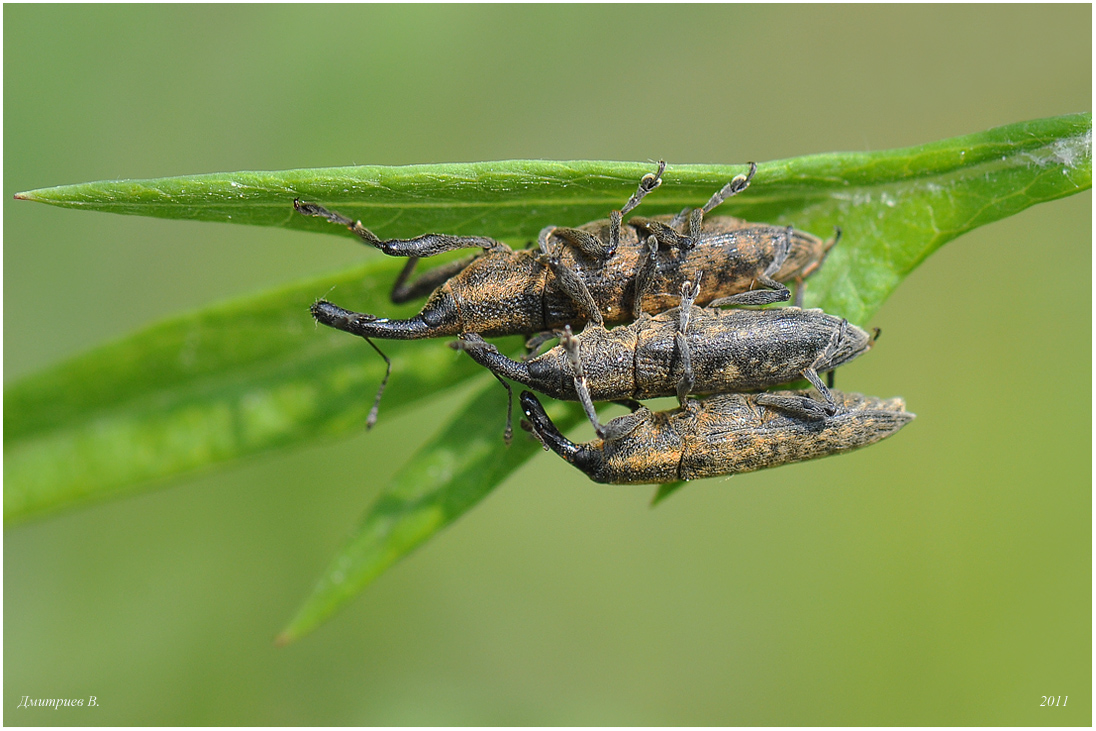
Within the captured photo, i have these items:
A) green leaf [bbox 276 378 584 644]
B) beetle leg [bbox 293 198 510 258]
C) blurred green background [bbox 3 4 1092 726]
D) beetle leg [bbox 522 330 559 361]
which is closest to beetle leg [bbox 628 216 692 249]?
beetle leg [bbox 522 330 559 361]

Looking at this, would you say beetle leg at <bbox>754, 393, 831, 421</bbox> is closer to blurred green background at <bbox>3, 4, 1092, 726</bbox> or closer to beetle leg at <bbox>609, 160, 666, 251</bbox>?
beetle leg at <bbox>609, 160, 666, 251</bbox>

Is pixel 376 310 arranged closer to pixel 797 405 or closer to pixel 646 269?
pixel 646 269

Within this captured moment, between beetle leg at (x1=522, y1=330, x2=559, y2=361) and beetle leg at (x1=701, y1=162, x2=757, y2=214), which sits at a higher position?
beetle leg at (x1=701, y1=162, x2=757, y2=214)

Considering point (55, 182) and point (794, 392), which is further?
point (55, 182)

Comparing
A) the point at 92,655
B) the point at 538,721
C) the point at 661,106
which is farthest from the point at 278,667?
the point at 661,106

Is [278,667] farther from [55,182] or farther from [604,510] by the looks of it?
[55,182]
